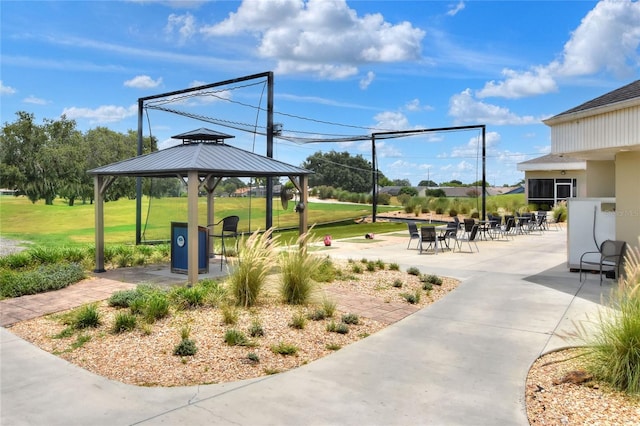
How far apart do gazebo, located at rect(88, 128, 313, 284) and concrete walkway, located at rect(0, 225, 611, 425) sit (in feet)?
10.9

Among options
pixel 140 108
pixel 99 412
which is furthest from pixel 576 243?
pixel 140 108

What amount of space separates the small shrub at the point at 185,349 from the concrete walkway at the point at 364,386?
762mm

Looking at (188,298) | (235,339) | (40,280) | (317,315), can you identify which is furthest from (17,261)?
(317,315)

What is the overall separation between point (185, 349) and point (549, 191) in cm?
3553

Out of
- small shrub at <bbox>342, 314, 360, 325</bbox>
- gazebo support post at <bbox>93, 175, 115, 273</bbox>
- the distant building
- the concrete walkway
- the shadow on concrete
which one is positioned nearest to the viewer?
the concrete walkway

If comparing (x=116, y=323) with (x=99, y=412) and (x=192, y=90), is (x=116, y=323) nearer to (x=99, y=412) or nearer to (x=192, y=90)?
(x=99, y=412)

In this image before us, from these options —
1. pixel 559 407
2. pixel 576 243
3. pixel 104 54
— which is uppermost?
pixel 104 54

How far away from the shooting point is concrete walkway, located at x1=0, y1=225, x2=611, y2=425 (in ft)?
11.8

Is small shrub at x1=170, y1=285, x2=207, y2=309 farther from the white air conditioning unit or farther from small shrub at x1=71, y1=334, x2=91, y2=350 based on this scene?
the white air conditioning unit

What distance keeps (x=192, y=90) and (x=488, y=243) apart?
38.7 feet

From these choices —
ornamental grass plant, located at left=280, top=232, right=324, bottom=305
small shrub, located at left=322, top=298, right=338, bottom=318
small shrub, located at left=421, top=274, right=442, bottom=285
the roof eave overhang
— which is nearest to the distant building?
the roof eave overhang

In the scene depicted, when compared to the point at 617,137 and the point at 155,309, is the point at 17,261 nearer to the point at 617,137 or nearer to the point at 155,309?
the point at 155,309

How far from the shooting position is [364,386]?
414 cm

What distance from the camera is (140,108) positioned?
57.0 ft
